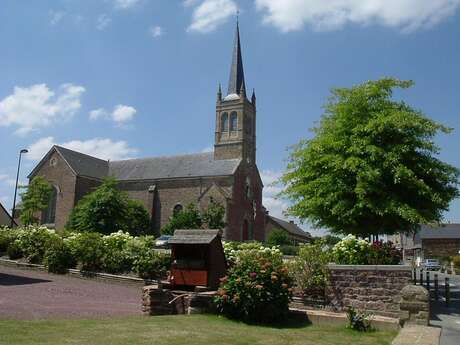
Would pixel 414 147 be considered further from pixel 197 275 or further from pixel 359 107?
pixel 197 275

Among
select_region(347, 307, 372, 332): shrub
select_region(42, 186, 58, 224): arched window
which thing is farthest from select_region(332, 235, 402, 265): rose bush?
select_region(42, 186, 58, 224): arched window

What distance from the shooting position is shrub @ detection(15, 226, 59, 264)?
20969 mm

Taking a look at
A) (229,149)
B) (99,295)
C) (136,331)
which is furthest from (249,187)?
(136,331)

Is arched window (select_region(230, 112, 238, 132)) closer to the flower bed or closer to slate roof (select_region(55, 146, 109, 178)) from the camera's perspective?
slate roof (select_region(55, 146, 109, 178))

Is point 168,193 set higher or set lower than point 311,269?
higher

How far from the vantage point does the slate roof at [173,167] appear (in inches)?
2048

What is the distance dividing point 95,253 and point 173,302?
29.3ft

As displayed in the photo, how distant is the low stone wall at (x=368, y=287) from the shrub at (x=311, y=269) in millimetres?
424

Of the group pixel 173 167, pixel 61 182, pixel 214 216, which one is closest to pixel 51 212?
pixel 61 182

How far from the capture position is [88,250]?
1878 cm

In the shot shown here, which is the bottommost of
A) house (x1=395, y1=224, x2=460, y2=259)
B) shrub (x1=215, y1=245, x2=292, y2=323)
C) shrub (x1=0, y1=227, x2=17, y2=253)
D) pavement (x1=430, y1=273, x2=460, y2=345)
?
pavement (x1=430, y1=273, x2=460, y2=345)

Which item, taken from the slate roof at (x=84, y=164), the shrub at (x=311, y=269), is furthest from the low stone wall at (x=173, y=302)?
the slate roof at (x=84, y=164)

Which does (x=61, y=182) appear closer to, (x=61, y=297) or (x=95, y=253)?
(x=95, y=253)

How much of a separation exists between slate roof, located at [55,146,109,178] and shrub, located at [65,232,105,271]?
35066 millimetres
